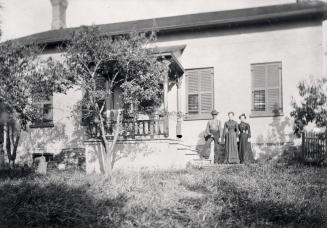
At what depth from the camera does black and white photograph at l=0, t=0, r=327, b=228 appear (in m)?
5.99

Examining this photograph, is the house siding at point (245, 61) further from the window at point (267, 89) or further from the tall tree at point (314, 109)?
the tall tree at point (314, 109)

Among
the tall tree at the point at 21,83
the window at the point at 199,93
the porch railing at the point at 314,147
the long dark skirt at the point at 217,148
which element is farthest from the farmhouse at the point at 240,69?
the porch railing at the point at 314,147

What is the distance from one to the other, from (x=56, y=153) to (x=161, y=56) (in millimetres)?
6390

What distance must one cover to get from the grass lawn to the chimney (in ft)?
42.4

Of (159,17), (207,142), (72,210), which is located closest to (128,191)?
(72,210)

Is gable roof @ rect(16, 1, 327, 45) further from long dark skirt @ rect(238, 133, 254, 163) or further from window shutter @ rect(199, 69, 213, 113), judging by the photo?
long dark skirt @ rect(238, 133, 254, 163)

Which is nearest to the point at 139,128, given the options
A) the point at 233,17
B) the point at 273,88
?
the point at 273,88

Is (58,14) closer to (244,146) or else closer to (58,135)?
(58,135)

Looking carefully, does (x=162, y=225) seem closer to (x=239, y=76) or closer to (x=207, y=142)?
(x=207, y=142)

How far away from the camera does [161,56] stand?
11.3 m

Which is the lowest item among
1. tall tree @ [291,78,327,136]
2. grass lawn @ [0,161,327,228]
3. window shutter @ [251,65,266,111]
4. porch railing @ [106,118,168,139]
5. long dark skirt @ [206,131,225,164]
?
grass lawn @ [0,161,327,228]

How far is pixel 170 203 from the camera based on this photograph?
6.13 metres

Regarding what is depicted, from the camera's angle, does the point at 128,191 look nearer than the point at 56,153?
Yes

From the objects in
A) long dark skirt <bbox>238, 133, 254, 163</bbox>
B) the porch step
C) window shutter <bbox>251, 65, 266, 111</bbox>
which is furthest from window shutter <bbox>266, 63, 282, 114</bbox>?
the porch step
